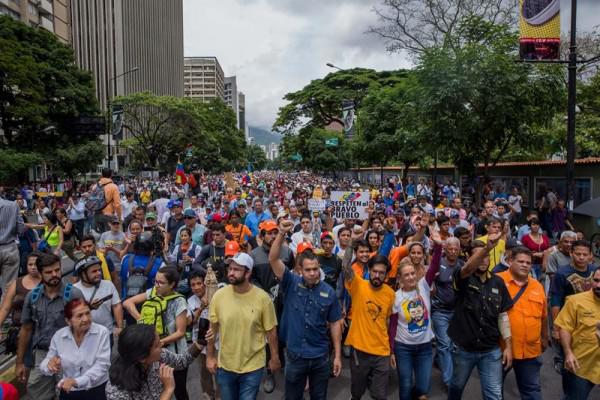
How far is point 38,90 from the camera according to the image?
980 inches

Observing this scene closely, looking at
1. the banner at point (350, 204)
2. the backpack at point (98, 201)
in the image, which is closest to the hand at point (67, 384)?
the backpack at point (98, 201)

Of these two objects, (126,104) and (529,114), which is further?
(126,104)

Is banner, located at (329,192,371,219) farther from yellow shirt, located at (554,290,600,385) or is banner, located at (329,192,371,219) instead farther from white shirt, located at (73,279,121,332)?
white shirt, located at (73,279,121,332)

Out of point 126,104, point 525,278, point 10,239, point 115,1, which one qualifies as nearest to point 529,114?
point 525,278

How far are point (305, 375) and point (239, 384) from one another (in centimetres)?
55

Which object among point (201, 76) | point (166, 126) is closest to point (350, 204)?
point (166, 126)

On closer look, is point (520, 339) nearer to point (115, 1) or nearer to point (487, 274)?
point (487, 274)

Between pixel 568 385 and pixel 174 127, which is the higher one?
pixel 174 127

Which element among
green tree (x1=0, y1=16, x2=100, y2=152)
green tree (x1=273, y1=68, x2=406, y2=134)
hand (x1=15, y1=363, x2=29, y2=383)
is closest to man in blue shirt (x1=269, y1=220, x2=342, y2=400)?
hand (x1=15, y1=363, x2=29, y2=383)

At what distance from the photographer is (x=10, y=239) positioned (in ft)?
18.6

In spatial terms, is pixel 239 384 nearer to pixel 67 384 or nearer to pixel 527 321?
pixel 67 384

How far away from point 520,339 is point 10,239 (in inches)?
229

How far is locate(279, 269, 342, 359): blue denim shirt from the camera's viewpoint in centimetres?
364

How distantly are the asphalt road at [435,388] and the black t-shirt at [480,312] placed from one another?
1.16 m
